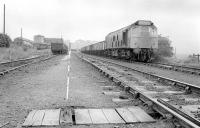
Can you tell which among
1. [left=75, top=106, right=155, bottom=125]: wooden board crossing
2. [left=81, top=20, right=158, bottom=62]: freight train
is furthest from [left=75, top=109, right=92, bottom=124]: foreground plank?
[left=81, top=20, right=158, bottom=62]: freight train

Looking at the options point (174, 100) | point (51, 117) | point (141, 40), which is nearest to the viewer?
point (51, 117)

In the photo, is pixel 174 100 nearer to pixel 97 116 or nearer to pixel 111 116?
pixel 111 116

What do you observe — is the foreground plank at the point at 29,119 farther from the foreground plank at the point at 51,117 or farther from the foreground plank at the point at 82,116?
the foreground plank at the point at 82,116

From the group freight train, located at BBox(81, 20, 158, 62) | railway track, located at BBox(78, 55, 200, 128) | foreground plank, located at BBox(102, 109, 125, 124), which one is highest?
freight train, located at BBox(81, 20, 158, 62)

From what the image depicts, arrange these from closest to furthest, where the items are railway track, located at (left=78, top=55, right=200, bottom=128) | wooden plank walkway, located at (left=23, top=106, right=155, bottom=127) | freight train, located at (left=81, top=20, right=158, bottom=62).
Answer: railway track, located at (left=78, top=55, right=200, bottom=128)
wooden plank walkway, located at (left=23, top=106, right=155, bottom=127)
freight train, located at (left=81, top=20, right=158, bottom=62)

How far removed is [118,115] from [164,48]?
39.4m

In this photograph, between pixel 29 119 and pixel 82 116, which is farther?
pixel 82 116

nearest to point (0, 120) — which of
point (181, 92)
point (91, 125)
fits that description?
point (91, 125)

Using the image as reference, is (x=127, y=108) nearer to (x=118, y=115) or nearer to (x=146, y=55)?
(x=118, y=115)

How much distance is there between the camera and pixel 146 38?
2652cm

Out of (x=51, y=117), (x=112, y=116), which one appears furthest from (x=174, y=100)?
(x=51, y=117)

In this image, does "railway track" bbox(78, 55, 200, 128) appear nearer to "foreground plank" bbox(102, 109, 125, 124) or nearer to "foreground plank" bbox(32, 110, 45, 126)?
"foreground plank" bbox(102, 109, 125, 124)

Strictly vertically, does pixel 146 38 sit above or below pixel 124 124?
above

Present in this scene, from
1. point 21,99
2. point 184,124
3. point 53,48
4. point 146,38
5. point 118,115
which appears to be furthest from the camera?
point 53,48
